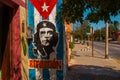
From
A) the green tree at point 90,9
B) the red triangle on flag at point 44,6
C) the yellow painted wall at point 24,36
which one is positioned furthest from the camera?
the red triangle on flag at point 44,6

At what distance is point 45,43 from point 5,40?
1.37 metres

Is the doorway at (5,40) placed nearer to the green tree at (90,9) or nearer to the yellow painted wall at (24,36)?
the yellow painted wall at (24,36)

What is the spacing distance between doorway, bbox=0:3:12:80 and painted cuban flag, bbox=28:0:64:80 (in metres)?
1.04

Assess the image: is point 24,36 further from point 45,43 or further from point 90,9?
point 90,9

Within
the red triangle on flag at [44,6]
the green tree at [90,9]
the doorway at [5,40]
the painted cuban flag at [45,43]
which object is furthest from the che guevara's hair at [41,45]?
the green tree at [90,9]

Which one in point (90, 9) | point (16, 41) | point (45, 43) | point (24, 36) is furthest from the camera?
point (45, 43)

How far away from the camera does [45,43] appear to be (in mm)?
9578

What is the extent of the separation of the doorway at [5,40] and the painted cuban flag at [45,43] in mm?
1038

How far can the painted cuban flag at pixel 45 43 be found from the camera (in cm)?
940

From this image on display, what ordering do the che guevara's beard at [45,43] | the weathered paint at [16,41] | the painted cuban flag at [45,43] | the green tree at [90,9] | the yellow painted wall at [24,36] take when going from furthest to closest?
the che guevara's beard at [45,43] → the painted cuban flag at [45,43] → the yellow painted wall at [24,36] → the weathered paint at [16,41] → the green tree at [90,9]

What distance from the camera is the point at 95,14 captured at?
795 centimetres

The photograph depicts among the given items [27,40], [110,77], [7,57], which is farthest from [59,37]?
[110,77]

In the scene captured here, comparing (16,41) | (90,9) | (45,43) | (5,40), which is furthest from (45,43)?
(90,9)

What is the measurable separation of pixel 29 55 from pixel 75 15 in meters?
2.52
